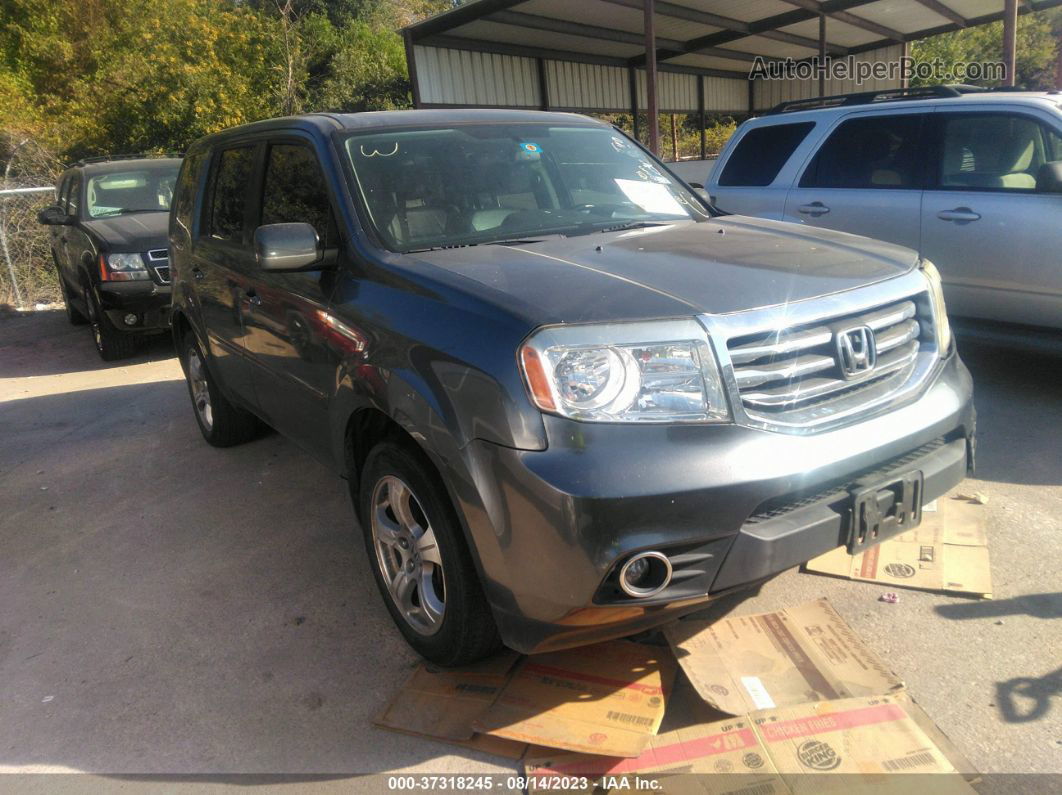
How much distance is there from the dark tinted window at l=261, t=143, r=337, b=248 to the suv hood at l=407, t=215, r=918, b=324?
618 millimetres

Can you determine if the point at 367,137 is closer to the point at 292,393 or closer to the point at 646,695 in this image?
the point at 292,393

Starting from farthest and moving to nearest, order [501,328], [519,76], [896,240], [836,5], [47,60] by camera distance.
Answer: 1. [47,60]
2. [519,76]
3. [836,5]
4. [896,240]
5. [501,328]

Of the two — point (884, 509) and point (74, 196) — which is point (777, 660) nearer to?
point (884, 509)

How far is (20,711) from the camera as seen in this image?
3.05 m

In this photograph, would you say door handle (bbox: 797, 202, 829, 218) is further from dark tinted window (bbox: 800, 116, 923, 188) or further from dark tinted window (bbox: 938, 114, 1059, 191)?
dark tinted window (bbox: 938, 114, 1059, 191)

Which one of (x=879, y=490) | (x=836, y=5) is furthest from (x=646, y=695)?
(x=836, y=5)

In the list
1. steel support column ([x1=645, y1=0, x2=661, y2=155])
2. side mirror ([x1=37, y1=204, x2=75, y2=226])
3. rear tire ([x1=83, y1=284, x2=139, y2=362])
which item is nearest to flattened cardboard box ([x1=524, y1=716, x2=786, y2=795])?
rear tire ([x1=83, y1=284, x2=139, y2=362])

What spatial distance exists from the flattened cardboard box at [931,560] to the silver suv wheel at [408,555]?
4.88 feet

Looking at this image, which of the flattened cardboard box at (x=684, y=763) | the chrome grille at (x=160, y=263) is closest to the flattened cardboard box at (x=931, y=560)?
the flattened cardboard box at (x=684, y=763)

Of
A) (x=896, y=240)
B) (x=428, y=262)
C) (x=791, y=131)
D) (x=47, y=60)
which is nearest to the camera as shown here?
(x=428, y=262)

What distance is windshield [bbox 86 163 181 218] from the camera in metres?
9.41

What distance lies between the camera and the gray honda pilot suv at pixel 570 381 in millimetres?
2291

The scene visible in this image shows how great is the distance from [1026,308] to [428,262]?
4017 millimetres

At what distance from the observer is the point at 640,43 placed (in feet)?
49.7
